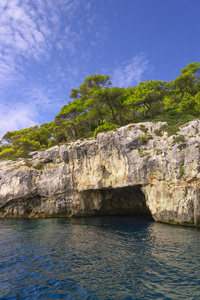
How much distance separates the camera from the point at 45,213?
34.1m

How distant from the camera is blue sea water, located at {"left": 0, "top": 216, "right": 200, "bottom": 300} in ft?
28.1

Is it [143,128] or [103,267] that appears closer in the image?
[103,267]

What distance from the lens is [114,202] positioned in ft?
121

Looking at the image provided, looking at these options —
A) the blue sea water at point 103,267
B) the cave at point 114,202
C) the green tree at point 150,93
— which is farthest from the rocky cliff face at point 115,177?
the green tree at point 150,93

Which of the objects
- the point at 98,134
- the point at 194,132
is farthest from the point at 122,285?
the point at 98,134

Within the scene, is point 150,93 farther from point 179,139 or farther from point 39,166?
point 39,166

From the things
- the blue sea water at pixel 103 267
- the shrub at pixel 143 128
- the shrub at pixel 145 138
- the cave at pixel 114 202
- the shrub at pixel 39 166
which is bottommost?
the blue sea water at pixel 103 267

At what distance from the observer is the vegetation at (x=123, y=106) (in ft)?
104

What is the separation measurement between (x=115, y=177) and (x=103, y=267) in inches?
707

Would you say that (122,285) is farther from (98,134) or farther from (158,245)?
(98,134)

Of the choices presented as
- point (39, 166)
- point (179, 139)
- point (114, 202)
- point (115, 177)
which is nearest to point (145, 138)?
point (179, 139)

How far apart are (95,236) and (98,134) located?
1703 centimetres

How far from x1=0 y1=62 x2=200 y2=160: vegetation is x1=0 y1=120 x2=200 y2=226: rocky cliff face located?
6.36ft

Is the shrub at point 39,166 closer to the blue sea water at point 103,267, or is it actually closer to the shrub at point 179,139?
the blue sea water at point 103,267
